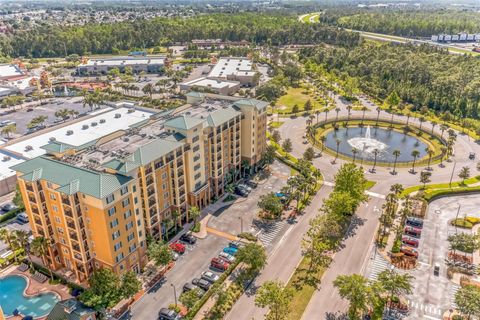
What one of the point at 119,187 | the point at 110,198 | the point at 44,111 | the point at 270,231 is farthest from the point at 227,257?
the point at 44,111

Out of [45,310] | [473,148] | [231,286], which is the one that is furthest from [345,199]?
[473,148]

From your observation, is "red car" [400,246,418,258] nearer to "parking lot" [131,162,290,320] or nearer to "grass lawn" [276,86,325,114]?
"parking lot" [131,162,290,320]

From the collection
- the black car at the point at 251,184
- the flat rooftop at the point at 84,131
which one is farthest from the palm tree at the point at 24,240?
the black car at the point at 251,184

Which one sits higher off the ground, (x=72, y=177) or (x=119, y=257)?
(x=72, y=177)

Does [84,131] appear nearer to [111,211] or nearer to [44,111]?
[44,111]

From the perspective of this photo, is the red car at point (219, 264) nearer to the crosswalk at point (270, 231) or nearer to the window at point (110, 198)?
the crosswalk at point (270, 231)

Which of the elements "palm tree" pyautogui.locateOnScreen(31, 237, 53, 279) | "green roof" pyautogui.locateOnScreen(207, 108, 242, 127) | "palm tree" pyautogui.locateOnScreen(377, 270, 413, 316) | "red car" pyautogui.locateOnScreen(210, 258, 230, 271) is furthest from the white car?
"palm tree" pyautogui.locateOnScreen(31, 237, 53, 279)
